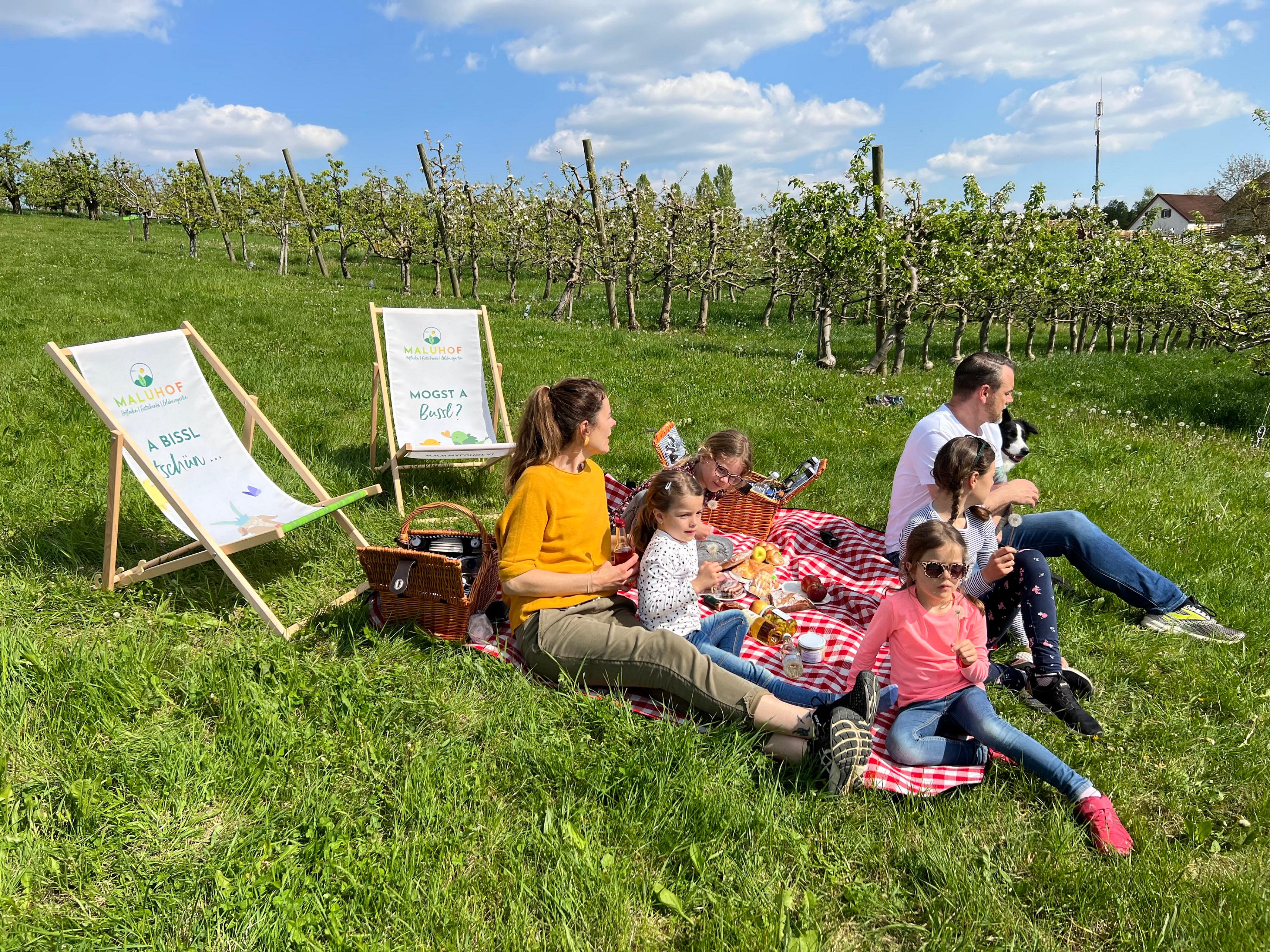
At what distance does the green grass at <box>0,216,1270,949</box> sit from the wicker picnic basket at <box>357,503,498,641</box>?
15 cm

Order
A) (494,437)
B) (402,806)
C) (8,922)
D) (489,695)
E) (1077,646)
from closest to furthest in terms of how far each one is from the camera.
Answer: (8,922)
(402,806)
(489,695)
(1077,646)
(494,437)

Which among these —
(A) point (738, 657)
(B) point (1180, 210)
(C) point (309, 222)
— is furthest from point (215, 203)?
(B) point (1180, 210)

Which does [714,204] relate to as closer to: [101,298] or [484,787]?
[101,298]

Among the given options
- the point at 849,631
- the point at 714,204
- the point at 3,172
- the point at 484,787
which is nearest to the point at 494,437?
the point at 849,631

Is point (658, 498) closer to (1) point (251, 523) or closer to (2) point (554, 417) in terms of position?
(2) point (554, 417)


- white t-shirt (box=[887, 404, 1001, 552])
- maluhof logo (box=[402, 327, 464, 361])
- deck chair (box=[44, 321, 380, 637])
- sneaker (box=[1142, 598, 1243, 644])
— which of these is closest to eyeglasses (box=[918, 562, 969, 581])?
white t-shirt (box=[887, 404, 1001, 552])

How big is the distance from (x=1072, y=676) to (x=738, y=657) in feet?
5.18

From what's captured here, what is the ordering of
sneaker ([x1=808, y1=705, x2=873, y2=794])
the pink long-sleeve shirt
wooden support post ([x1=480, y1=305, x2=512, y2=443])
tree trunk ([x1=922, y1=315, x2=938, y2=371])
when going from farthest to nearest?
tree trunk ([x1=922, y1=315, x2=938, y2=371]) → wooden support post ([x1=480, y1=305, x2=512, y2=443]) → the pink long-sleeve shirt → sneaker ([x1=808, y1=705, x2=873, y2=794])

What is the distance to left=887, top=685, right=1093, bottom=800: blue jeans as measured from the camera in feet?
8.99

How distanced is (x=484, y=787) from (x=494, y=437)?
3951 mm

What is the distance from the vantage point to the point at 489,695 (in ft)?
10.9

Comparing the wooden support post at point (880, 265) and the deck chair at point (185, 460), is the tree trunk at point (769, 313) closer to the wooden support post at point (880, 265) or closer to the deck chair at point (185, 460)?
the wooden support post at point (880, 265)

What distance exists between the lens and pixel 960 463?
3.59 meters

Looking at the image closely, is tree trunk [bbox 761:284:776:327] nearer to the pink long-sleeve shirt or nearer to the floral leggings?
the floral leggings
